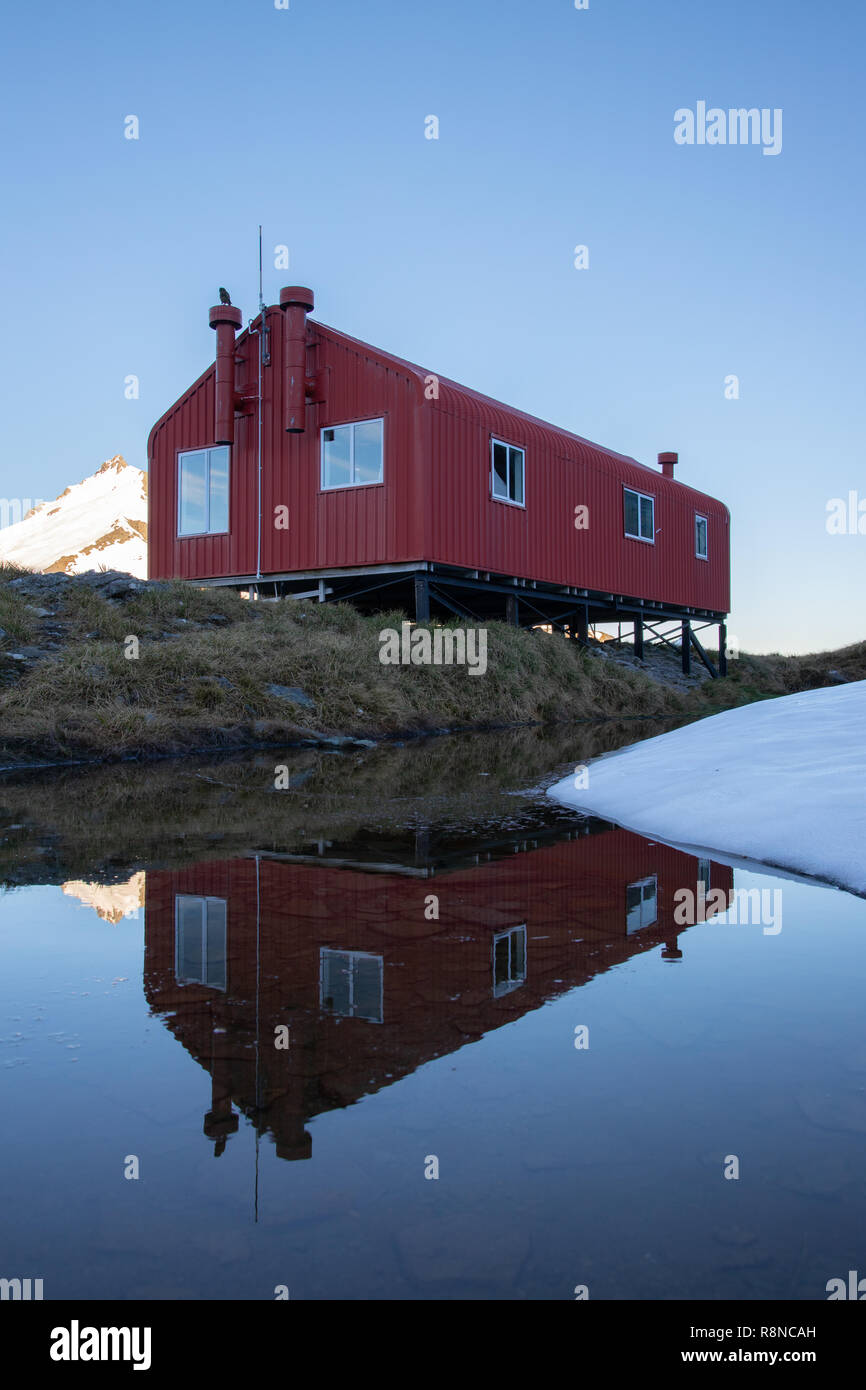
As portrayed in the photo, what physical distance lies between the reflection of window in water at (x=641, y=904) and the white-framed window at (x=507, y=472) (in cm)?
1261

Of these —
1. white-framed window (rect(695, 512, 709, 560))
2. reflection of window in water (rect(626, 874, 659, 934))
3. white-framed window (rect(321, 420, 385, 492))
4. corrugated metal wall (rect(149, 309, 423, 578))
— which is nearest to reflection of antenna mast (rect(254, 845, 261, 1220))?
reflection of window in water (rect(626, 874, 659, 934))

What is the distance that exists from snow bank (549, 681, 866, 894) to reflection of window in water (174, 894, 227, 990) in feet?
7.31

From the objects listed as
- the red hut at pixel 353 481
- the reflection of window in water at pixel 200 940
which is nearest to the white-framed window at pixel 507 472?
the red hut at pixel 353 481

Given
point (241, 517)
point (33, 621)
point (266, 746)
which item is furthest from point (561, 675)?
point (33, 621)

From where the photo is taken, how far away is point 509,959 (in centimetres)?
273

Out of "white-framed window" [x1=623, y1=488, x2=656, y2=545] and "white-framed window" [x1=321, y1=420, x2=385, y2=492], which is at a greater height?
"white-framed window" [x1=623, y1=488, x2=656, y2=545]

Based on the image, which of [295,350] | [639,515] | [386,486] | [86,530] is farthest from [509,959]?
[86,530]

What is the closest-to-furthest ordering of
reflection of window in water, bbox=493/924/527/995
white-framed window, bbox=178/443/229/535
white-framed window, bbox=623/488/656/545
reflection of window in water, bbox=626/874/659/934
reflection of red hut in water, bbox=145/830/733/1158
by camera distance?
reflection of red hut in water, bbox=145/830/733/1158, reflection of window in water, bbox=493/924/527/995, reflection of window in water, bbox=626/874/659/934, white-framed window, bbox=178/443/229/535, white-framed window, bbox=623/488/656/545

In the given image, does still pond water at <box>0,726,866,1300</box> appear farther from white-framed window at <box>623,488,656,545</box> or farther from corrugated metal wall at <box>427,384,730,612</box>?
white-framed window at <box>623,488,656,545</box>

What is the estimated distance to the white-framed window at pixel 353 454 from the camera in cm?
1442

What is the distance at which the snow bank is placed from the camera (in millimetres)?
3855

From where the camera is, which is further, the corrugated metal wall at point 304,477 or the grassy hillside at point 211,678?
the corrugated metal wall at point 304,477

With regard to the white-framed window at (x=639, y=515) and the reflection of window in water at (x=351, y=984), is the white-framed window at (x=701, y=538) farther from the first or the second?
the reflection of window in water at (x=351, y=984)

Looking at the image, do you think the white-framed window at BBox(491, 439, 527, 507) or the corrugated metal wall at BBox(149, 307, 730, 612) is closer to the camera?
the corrugated metal wall at BBox(149, 307, 730, 612)
